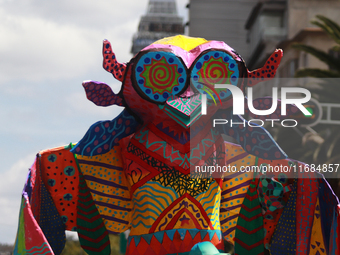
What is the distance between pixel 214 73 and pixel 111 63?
756mm

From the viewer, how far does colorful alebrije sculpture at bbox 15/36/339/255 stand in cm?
409

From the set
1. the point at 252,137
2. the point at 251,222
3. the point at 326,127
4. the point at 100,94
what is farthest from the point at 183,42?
the point at 326,127

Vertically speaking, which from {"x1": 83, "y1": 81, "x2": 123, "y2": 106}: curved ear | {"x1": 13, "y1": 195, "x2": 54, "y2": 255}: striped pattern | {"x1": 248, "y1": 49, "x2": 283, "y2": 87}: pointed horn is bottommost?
{"x1": 13, "y1": 195, "x2": 54, "y2": 255}: striped pattern

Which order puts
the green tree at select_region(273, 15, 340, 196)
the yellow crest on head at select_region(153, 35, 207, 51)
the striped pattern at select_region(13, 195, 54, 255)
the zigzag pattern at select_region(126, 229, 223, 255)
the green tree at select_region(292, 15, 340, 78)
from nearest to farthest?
the striped pattern at select_region(13, 195, 54, 255) < the zigzag pattern at select_region(126, 229, 223, 255) < the yellow crest on head at select_region(153, 35, 207, 51) < the green tree at select_region(273, 15, 340, 196) < the green tree at select_region(292, 15, 340, 78)

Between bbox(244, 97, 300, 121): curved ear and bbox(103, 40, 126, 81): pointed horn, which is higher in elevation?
bbox(103, 40, 126, 81): pointed horn

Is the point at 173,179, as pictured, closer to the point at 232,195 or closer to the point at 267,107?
the point at 232,195

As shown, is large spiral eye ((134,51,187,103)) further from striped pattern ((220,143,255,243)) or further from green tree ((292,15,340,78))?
green tree ((292,15,340,78))

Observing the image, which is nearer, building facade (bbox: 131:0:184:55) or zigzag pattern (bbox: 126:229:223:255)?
zigzag pattern (bbox: 126:229:223:255)

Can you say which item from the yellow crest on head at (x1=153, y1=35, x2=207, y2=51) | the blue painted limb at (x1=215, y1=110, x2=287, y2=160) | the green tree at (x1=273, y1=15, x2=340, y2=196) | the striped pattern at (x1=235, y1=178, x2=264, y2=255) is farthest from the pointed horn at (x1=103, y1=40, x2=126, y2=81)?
the green tree at (x1=273, y1=15, x2=340, y2=196)

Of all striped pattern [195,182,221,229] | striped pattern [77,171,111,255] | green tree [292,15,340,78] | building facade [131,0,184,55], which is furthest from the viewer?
building facade [131,0,184,55]

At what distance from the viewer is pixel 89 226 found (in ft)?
14.7

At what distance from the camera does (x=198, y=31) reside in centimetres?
2931

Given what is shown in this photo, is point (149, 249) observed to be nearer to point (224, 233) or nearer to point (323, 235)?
point (224, 233)

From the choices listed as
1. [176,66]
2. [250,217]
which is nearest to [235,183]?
[250,217]
